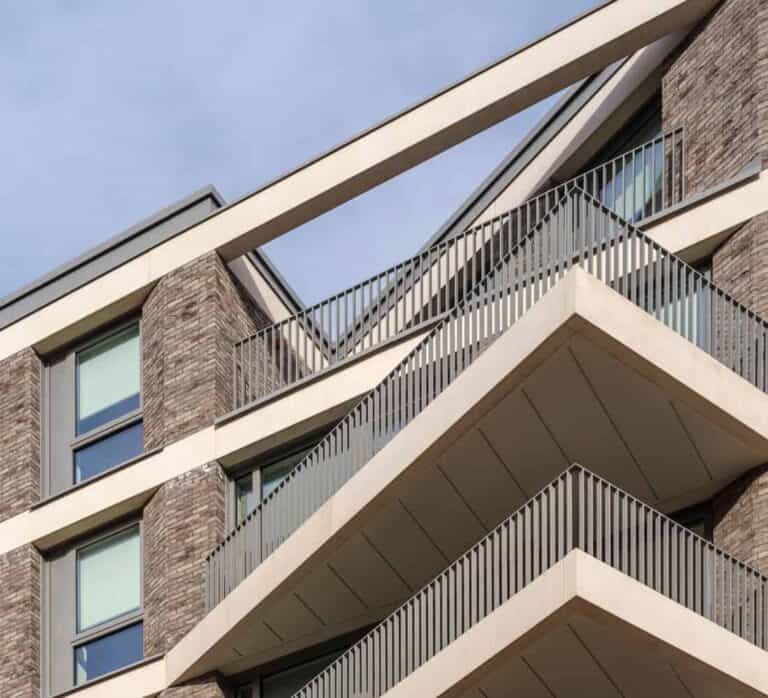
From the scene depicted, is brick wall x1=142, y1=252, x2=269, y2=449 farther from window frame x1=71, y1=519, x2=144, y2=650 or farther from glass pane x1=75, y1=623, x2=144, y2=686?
glass pane x1=75, y1=623, x2=144, y2=686

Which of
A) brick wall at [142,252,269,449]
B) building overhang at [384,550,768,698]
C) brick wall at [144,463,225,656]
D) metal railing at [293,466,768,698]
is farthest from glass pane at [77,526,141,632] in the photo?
building overhang at [384,550,768,698]

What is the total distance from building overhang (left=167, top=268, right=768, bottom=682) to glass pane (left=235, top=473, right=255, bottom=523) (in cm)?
198

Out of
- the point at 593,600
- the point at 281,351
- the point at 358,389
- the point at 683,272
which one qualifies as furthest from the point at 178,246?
the point at 593,600

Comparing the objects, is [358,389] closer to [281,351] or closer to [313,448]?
[313,448]

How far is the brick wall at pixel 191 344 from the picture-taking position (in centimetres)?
2666

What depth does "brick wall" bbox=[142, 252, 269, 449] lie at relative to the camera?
Result: 26.7 m

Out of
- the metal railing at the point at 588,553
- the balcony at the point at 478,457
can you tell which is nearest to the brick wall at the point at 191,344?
the balcony at the point at 478,457

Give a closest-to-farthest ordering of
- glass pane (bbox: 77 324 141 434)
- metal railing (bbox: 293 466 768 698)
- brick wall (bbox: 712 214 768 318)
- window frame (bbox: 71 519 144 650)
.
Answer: metal railing (bbox: 293 466 768 698) → brick wall (bbox: 712 214 768 318) → window frame (bbox: 71 519 144 650) → glass pane (bbox: 77 324 141 434)

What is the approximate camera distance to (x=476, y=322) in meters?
22.3

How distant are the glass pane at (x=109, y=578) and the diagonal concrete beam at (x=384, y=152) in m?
3.19

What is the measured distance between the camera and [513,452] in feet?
70.9

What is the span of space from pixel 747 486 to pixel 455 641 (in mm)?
3495

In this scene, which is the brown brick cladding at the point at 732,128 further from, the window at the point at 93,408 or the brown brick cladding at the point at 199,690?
the window at the point at 93,408

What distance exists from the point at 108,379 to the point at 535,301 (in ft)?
29.0
